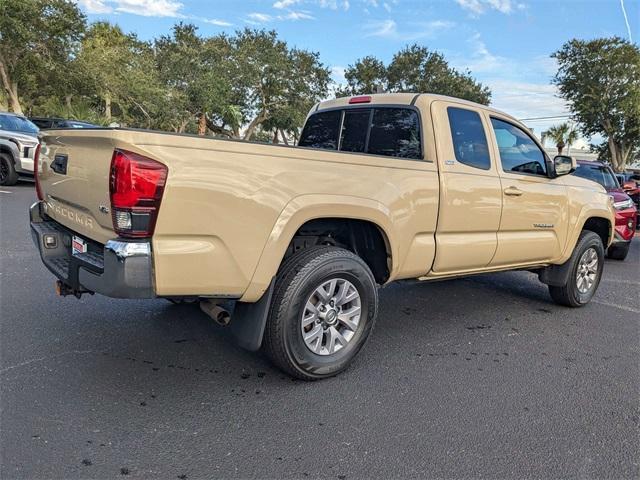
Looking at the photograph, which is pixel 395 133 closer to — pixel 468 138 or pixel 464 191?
pixel 468 138

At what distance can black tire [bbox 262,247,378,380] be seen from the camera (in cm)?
310

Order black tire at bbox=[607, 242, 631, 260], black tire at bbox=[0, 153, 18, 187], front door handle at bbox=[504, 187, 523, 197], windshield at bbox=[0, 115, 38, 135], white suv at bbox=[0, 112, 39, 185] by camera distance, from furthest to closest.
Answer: windshield at bbox=[0, 115, 38, 135] → black tire at bbox=[0, 153, 18, 187] → white suv at bbox=[0, 112, 39, 185] → black tire at bbox=[607, 242, 631, 260] → front door handle at bbox=[504, 187, 523, 197]

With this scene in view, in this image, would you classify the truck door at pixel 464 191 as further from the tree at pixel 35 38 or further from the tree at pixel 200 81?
the tree at pixel 200 81

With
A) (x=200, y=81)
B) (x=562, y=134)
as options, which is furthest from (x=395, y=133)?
(x=562, y=134)

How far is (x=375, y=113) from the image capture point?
4363 mm

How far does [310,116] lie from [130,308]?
8.29 ft

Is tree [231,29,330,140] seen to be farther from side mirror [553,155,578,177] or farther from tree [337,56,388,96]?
side mirror [553,155,578,177]

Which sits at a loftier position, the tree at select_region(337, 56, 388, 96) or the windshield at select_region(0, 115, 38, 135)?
the tree at select_region(337, 56, 388, 96)

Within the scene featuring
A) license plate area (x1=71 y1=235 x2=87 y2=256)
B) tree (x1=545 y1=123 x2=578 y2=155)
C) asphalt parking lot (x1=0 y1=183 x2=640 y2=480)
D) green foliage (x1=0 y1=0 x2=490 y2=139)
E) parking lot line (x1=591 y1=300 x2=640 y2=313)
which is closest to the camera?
asphalt parking lot (x1=0 y1=183 x2=640 y2=480)

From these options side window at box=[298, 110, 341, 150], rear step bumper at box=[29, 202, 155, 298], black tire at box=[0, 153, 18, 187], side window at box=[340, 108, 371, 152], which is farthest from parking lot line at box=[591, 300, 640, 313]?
black tire at box=[0, 153, 18, 187]

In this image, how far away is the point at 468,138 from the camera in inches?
167

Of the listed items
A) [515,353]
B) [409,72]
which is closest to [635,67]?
[409,72]

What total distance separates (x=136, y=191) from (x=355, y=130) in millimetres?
2490

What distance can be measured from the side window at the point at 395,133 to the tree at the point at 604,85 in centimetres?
3202
